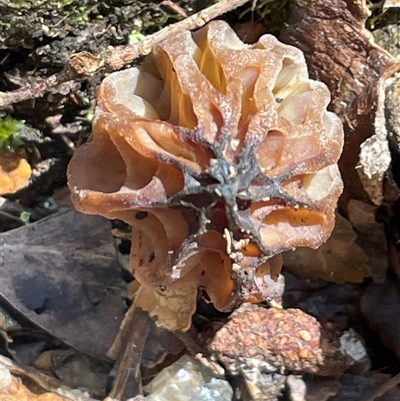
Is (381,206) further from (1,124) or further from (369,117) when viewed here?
(1,124)

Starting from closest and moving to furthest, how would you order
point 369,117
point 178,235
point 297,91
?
point 178,235 → point 297,91 → point 369,117

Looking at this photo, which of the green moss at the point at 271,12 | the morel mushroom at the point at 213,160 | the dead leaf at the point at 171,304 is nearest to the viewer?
the morel mushroom at the point at 213,160

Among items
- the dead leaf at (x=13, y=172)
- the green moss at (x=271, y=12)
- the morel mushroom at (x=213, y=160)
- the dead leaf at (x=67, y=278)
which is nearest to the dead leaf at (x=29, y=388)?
the dead leaf at (x=67, y=278)

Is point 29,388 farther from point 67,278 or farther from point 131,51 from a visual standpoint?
point 131,51

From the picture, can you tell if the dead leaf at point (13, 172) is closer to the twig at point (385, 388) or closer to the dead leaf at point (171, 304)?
the dead leaf at point (171, 304)

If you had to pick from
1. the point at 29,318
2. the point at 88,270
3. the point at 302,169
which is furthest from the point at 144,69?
the point at 29,318

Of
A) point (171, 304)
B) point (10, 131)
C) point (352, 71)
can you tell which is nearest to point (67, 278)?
point (171, 304)

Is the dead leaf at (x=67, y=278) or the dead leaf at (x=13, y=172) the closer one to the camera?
the dead leaf at (x=67, y=278)
